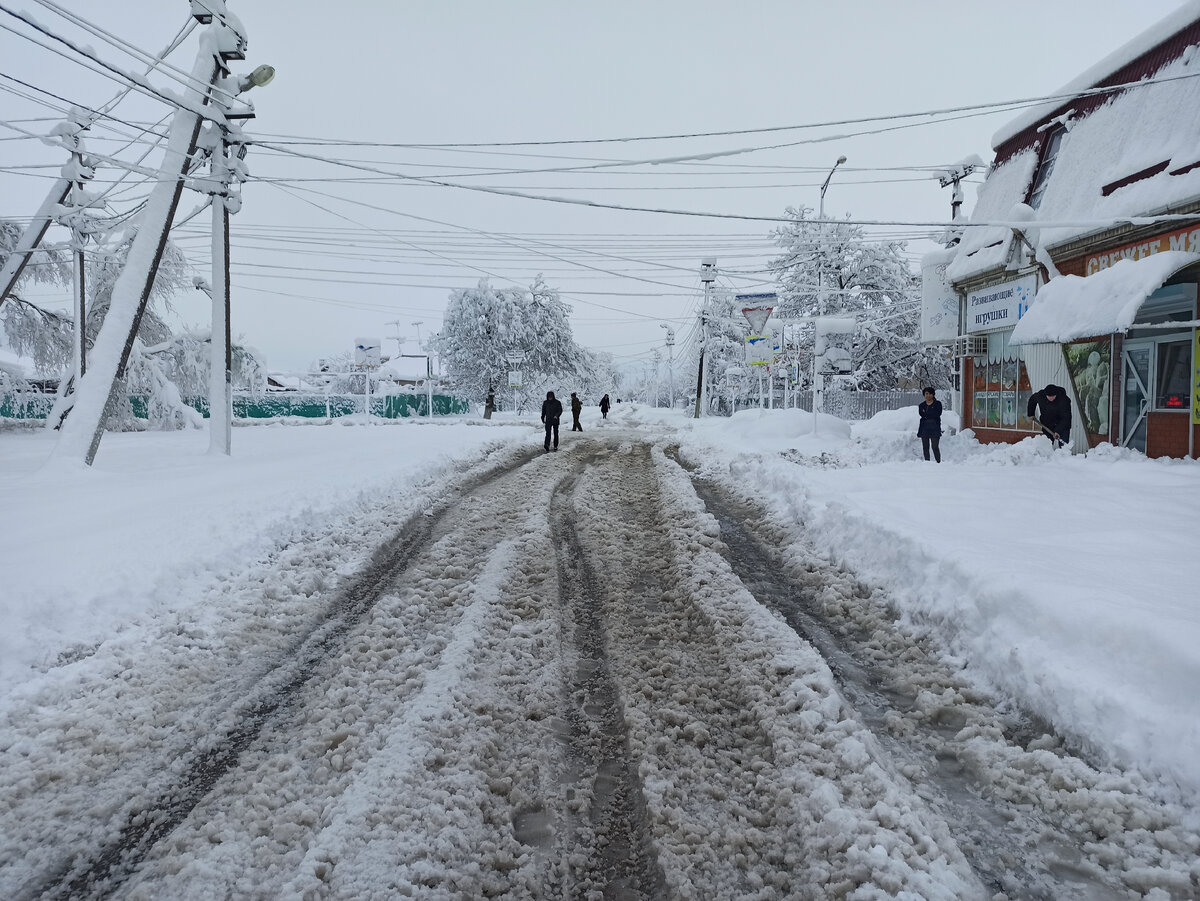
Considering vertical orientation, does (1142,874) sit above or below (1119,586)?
below

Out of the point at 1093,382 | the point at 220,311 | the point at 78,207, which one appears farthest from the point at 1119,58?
the point at 78,207

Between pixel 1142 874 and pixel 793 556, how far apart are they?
451cm

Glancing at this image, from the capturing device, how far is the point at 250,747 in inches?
128

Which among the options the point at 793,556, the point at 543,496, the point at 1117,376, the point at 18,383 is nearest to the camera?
the point at 793,556

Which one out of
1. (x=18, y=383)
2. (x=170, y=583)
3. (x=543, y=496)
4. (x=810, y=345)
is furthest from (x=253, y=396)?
(x=170, y=583)

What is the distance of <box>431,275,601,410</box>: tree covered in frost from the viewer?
44500 mm

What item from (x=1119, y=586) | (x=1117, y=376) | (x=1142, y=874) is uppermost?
(x=1117, y=376)

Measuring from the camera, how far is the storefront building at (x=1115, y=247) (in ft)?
34.0

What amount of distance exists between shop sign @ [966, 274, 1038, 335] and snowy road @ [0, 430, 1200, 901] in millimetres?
13082

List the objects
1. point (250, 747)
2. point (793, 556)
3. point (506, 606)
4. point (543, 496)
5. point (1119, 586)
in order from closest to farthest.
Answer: point (250, 747) → point (1119, 586) → point (506, 606) → point (793, 556) → point (543, 496)

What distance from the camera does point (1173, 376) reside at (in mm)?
11469

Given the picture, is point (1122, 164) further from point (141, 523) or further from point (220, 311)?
point (220, 311)

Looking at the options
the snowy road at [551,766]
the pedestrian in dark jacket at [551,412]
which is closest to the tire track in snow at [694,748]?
the snowy road at [551,766]

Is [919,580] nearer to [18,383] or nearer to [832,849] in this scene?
[832,849]
